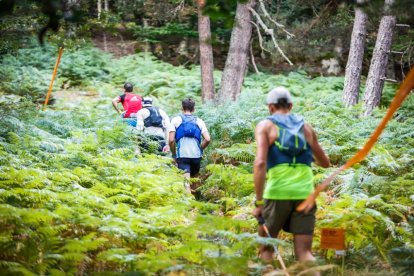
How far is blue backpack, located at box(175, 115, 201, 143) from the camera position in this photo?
33.3ft

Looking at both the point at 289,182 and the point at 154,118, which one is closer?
the point at 289,182

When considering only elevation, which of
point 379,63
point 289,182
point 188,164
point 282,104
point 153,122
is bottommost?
point 188,164

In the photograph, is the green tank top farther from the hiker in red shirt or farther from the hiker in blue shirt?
the hiker in red shirt

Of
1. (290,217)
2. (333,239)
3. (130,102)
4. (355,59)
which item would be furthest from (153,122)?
(333,239)

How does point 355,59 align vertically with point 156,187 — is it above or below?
above

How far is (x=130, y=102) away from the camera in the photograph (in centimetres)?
1315

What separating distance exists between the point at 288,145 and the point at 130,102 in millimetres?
8544

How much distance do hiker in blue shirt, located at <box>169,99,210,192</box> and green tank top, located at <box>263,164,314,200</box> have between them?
5.16 metres

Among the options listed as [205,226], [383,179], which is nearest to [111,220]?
[205,226]

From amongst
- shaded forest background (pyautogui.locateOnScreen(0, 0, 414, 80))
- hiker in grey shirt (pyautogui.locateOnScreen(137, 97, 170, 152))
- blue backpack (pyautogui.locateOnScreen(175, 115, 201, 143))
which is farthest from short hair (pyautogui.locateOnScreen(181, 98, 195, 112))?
shaded forest background (pyautogui.locateOnScreen(0, 0, 414, 80))

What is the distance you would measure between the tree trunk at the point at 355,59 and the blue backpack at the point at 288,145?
36.5ft

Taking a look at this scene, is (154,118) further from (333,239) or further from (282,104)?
(333,239)

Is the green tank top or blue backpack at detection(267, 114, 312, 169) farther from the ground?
blue backpack at detection(267, 114, 312, 169)

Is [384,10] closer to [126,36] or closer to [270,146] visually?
[270,146]
